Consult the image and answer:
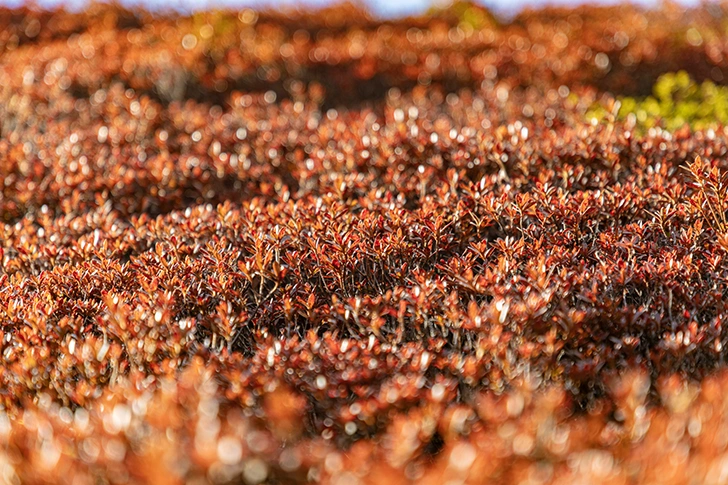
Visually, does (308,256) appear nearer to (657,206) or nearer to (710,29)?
(657,206)

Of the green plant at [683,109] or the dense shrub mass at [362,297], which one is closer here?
the dense shrub mass at [362,297]

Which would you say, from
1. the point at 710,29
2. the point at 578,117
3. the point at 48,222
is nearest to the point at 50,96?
the point at 48,222

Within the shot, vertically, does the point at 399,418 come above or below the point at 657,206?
below

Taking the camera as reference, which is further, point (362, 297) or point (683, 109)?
point (683, 109)

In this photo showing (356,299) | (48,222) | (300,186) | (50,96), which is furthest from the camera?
(50,96)

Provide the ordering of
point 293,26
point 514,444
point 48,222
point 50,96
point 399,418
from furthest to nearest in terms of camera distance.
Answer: point 293,26, point 50,96, point 48,222, point 399,418, point 514,444

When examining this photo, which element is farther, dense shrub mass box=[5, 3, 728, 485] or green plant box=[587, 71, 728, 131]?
green plant box=[587, 71, 728, 131]

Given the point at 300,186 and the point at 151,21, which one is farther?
the point at 151,21
